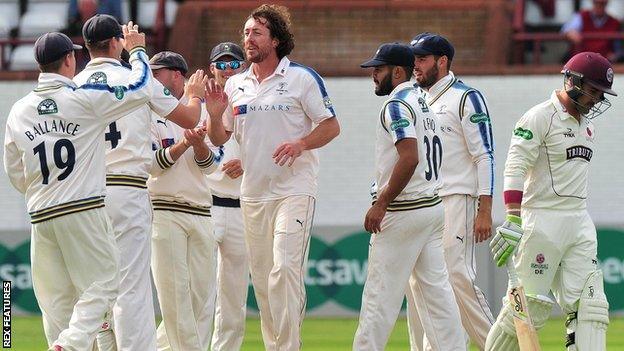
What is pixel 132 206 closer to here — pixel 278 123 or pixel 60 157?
pixel 60 157

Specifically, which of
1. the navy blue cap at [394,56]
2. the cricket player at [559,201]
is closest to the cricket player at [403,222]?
the navy blue cap at [394,56]

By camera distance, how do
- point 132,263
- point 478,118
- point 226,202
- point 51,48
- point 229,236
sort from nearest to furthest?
point 51,48 < point 132,263 < point 478,118 < point 229,236 < point 226,202

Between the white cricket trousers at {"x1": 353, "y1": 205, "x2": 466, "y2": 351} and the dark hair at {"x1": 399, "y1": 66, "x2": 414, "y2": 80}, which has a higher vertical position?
the dark hair at {"x1": 399, "y1": 66, "x2": 414, "y2": 80}

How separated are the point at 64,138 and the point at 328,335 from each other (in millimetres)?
5782

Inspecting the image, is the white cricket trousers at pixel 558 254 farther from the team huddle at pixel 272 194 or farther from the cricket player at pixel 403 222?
the cricket player at pixel 403 222

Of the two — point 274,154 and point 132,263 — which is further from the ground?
point 274,154

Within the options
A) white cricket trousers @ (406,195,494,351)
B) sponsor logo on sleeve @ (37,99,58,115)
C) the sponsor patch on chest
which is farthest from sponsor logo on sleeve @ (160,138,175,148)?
the sponsor patch on chest

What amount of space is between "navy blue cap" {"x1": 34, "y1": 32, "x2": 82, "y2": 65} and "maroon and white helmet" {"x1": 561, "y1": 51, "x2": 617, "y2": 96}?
3138mm

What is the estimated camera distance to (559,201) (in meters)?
9.45

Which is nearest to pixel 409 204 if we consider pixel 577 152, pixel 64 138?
pixel 577 152

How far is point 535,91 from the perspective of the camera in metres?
17.3

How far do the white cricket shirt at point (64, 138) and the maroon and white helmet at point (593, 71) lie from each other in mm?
2707

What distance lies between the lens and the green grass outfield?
1294cm

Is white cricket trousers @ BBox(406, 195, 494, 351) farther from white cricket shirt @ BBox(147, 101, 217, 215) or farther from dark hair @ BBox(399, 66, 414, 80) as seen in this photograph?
white cricket shirt @ BBox(147, 101, 217, 215)
